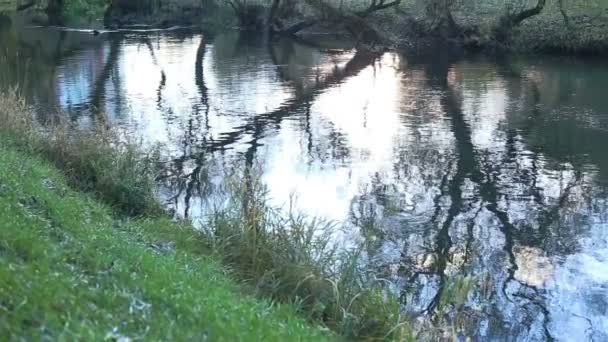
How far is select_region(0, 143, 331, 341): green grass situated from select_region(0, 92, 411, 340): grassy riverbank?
0.5 inches

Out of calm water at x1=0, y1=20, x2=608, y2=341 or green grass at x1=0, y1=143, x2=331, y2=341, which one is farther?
calm water at x1=0, y1=20, x2=608, y2=341

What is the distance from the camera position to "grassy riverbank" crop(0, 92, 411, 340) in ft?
15.8

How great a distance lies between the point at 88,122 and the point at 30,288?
14.5 m

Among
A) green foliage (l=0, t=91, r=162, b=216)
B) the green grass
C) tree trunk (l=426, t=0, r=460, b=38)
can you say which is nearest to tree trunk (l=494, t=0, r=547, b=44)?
tree trunk (l=426, t=0, r=460, b=38)

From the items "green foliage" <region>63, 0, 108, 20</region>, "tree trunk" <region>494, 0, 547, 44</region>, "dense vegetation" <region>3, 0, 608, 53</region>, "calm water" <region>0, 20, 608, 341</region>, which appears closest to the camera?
"calm water" <region>0, 20, 608, 341</region>

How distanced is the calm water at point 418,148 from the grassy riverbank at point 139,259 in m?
1.50

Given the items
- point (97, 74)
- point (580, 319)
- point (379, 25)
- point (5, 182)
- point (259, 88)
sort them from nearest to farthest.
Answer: point (5, 182), point (580, 319), point (259, 88), point (97, 74), point (379, 25)

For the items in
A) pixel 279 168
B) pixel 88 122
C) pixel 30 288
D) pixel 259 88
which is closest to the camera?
pixel 30 288

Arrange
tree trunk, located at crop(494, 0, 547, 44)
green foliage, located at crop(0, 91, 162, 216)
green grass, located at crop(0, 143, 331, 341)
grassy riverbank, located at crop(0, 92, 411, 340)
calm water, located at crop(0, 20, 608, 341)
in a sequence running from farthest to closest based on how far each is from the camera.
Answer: tree trunk, located at crop(494, 0, 547, 44) < green foliage, located at crop(0, 91, 162, 216) < calm water, located at crop(0, 20, 608, 341) < grassy riverbank, located at crop(0, 92, 411, 340) < green grass, located at crop(0, 143, 331, 341)

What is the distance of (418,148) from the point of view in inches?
685

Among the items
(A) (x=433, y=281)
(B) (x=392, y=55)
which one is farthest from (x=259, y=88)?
(A) (x=433, y=281)

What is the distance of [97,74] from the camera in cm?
2695

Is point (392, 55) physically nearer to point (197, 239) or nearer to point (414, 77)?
point (414, 77)

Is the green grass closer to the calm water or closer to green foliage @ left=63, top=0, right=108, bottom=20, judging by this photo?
the calm water
